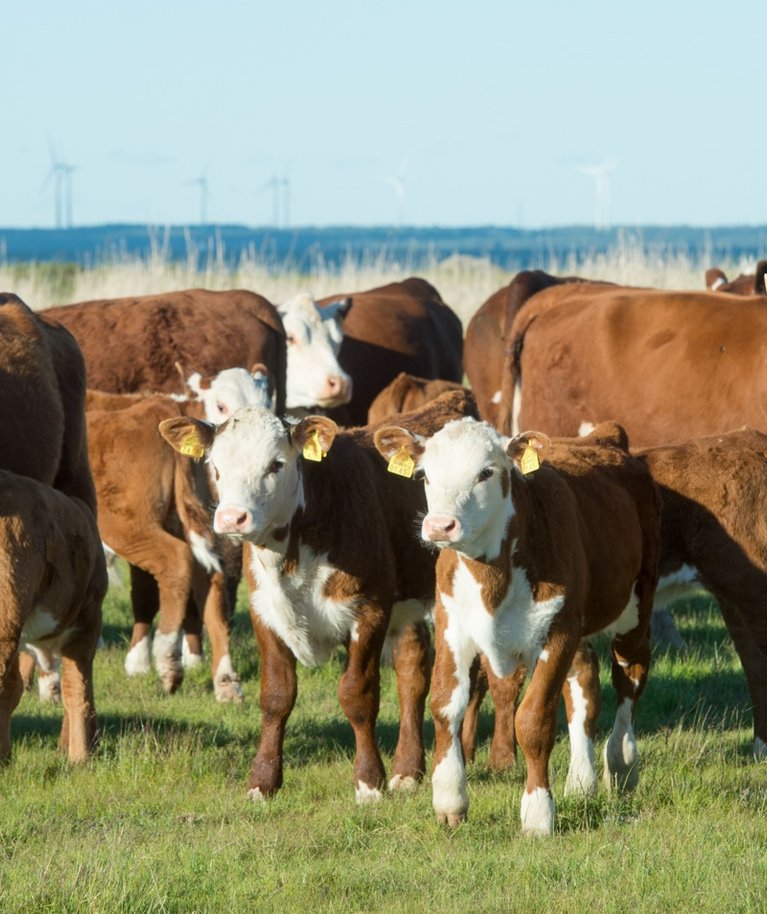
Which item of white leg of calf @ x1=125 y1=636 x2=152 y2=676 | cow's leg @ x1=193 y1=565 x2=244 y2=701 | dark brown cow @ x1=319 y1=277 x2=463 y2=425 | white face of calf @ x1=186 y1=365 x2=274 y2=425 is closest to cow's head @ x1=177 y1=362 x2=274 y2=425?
white face of calf @ x1=186 y1=365 x2=274 y2=425

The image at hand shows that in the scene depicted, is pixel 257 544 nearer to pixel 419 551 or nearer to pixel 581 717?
pixel 419 551

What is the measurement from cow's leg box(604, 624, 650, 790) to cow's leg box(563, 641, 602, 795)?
12cm

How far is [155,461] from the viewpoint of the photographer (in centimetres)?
912

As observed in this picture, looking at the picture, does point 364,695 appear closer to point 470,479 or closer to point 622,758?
point 622,758

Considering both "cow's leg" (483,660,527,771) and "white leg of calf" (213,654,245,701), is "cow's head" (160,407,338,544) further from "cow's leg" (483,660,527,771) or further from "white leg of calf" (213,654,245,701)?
"white leg of calf" (213,654,245,701)

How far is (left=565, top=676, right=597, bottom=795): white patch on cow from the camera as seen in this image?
6195 millimetres

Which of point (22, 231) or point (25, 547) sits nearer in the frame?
point (25, 547)

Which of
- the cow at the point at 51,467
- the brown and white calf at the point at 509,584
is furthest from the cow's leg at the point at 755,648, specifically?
the cow at the point at 51,467

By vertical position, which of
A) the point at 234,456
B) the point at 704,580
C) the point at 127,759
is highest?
the point at 234,456

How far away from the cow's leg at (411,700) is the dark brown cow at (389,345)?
26.2ft

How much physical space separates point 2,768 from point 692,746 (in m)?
2.96

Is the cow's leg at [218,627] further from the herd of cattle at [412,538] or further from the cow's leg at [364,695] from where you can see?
the cow's leg at [364,695]

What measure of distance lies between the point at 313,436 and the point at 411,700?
128cm

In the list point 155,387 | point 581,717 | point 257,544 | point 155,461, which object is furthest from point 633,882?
→ point 155,387
